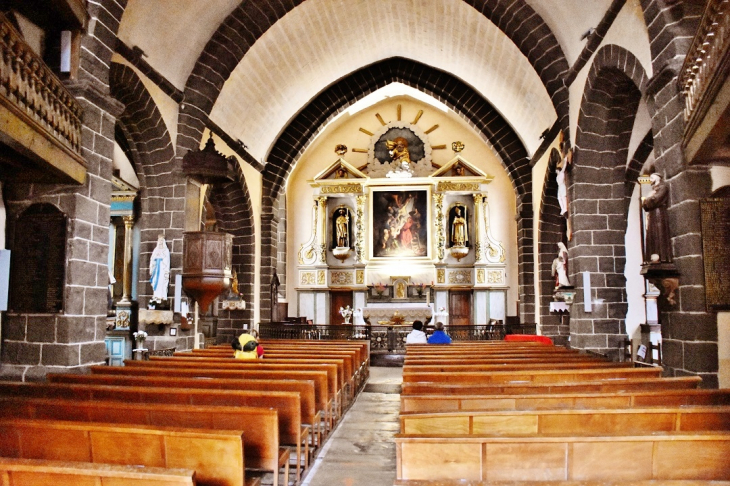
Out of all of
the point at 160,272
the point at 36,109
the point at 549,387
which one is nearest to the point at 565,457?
the point at 549,387

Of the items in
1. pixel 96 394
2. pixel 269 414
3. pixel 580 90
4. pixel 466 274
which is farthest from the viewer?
pixel 466 274

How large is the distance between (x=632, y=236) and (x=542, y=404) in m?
10.2

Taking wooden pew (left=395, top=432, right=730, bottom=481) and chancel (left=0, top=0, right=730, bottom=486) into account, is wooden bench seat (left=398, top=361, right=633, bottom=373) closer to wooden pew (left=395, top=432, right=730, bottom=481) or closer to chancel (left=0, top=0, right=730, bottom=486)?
chancel (left=0, top=0, right=730, bottom=486)

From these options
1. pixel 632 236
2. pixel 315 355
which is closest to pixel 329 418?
pixel 315 355

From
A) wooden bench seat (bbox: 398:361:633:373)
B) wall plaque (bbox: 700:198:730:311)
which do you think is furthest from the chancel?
wooden bench seat (bbox: 398:361:633:373)

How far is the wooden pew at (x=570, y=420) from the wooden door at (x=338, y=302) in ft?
47.9

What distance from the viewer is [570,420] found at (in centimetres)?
347

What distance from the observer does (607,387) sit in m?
4.62

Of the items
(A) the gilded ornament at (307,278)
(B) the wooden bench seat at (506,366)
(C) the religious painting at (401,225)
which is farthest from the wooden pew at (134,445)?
(C) the religious painting at (401,225)

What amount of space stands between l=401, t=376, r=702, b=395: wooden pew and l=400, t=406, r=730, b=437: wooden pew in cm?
79

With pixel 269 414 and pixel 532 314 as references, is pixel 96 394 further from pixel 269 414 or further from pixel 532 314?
pixel 532 314

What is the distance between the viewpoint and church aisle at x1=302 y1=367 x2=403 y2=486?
14.3 feet

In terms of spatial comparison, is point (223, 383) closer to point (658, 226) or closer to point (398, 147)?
point (658, 226)

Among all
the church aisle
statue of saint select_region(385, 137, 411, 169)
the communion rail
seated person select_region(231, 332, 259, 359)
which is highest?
statue of saint select_region(385, 137, 411, 169)
